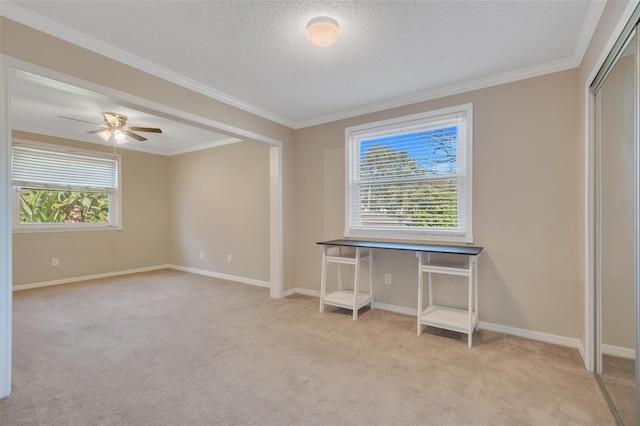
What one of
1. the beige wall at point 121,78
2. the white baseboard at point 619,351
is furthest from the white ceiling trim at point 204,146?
the white baseboard at point 619,351

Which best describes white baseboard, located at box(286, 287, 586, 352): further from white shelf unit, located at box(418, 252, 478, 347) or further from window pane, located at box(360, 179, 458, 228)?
window pane, located at box(360, 179, 458, 228)

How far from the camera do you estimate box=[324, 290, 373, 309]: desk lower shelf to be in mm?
3324

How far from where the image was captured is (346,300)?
3.40 m

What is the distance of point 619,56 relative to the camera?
1.65m

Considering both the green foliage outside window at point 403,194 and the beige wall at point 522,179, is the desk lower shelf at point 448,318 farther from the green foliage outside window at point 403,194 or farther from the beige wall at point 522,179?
the green foliage outside window at point 403,194

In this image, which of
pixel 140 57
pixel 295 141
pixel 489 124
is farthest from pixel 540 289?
pixel 140 57

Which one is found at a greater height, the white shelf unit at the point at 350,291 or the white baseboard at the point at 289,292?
the white shelf unit at the point at 350,291

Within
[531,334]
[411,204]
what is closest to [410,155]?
[411,204]

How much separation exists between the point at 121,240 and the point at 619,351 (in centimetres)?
689

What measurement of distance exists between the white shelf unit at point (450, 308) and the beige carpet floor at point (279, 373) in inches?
6.2

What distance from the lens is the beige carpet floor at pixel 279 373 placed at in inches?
68.1

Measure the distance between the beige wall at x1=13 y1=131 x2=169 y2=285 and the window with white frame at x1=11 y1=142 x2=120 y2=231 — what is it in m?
0.13

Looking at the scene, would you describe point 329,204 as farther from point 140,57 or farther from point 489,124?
point 140,57

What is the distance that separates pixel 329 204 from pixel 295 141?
114 cm
